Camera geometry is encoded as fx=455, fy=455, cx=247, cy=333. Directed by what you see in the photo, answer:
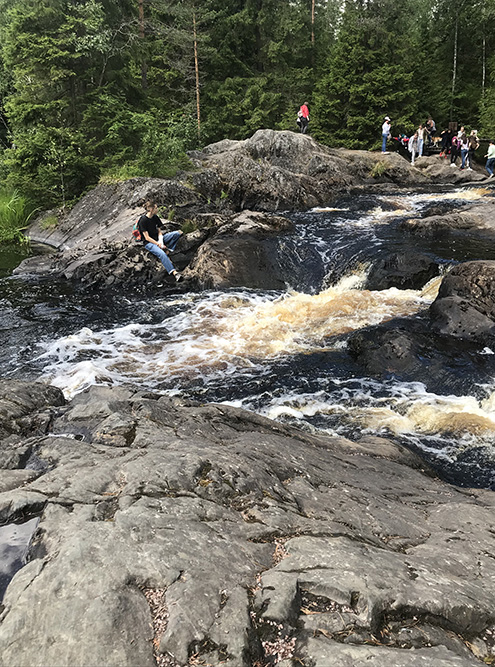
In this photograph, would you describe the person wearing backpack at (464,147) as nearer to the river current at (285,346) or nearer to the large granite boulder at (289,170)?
the large granite boulder at (289,170)

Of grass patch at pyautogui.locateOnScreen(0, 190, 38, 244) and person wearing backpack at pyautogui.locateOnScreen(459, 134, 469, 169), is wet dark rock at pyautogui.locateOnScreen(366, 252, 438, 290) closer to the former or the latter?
grass patch at pyautogui.locateOnScreen(0, 190, 38, 244)

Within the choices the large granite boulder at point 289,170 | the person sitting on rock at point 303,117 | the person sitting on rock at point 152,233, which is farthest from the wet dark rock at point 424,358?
the person sitting on rock at point 303,117

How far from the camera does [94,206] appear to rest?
710 inches

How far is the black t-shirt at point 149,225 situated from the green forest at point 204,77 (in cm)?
798

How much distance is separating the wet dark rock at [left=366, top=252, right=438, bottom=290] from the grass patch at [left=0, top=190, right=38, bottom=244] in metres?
14.3

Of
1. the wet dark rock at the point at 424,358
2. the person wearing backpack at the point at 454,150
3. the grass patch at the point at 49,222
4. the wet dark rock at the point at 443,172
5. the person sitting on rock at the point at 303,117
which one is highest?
the person sitting on rock at the point at 303,117

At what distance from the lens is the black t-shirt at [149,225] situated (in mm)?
11234

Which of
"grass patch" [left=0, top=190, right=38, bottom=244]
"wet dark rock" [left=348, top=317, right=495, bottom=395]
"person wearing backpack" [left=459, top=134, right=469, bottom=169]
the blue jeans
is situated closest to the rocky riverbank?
"wet dark rock" [left=348, top=317, right=495, bottom=395]

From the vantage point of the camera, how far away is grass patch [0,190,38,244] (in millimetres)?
18938

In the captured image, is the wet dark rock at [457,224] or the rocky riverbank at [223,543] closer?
the rocky riverbank at [223,543]

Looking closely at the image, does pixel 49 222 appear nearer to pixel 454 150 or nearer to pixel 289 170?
pixel 289 170

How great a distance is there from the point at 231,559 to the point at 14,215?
67.6 ft

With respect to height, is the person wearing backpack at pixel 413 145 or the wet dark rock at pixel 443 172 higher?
the person wearing backpack at pixel 413 145

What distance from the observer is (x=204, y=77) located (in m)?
30.9
